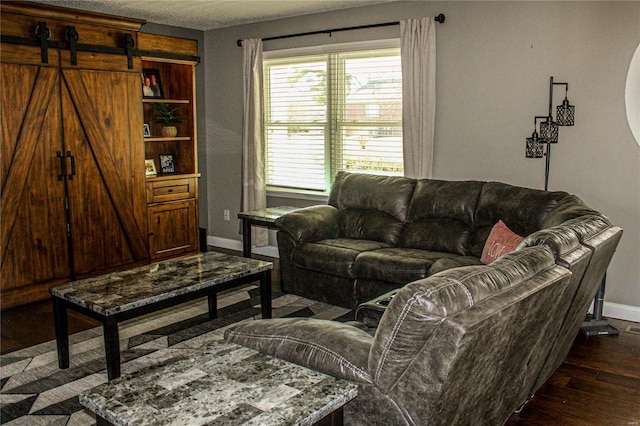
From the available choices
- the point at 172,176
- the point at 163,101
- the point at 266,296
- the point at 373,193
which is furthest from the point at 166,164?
the point at 266,296

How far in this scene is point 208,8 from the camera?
215 inches

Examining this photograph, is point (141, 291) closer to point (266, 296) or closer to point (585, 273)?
point (266, 296)

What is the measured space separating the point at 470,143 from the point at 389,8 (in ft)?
4.67

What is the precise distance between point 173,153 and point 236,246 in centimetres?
126

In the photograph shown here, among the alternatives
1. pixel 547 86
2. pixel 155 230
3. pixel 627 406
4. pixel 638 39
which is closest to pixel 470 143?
pixel 547 86

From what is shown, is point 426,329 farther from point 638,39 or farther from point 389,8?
point 389,8

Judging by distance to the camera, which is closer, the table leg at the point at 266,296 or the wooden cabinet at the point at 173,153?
the table leg at the point at 266,296

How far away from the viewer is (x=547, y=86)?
4531 mm

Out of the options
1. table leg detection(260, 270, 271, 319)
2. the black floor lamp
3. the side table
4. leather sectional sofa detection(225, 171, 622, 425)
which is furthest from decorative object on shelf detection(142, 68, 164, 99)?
leather sectional sofa detection(225, 171, 622, 425)

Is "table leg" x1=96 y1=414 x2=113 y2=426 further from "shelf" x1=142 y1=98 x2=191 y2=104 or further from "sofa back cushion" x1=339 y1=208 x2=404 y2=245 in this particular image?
"shelf" x1=142 y1=98 x2=191 y2=104

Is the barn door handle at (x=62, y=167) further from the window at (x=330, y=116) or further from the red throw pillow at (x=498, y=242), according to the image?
the red throw pillow at (x=498, y=242)

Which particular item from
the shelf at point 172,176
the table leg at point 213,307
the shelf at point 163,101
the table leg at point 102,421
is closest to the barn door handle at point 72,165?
the shelf at point 172,176

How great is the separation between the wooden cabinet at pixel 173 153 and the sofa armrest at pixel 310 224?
154 cm

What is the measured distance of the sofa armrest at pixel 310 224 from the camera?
4.80 m
